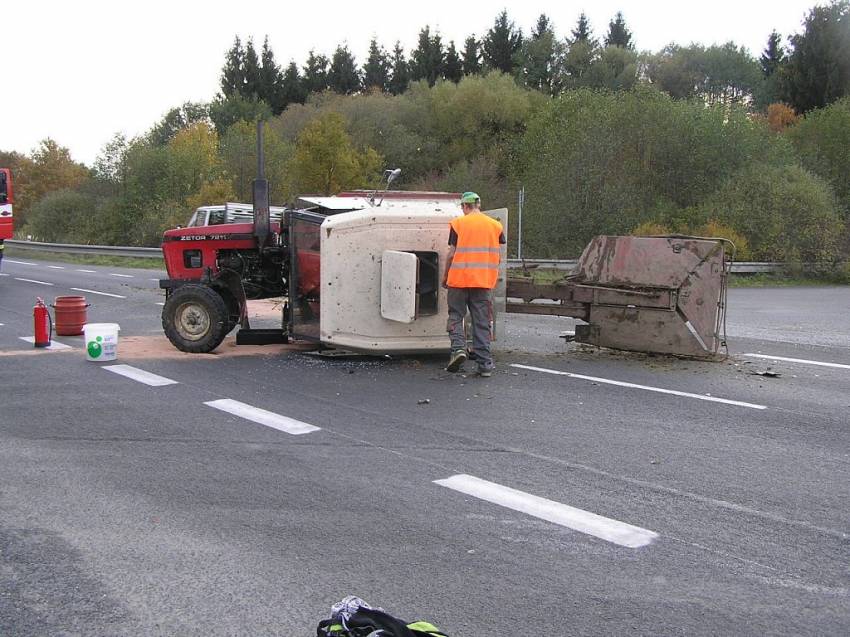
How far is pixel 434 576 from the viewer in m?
3.67

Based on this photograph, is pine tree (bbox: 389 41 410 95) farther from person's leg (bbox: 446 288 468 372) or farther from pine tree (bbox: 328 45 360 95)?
person's leg (bbox: 446 288 468 372)

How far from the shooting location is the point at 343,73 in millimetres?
77062

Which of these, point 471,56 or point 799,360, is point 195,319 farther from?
point 471,56

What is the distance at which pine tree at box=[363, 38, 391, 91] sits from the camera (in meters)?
77.9

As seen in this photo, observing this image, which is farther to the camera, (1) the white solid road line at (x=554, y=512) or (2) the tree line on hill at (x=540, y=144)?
(2) the tree line on hill at (x=540, y=144)

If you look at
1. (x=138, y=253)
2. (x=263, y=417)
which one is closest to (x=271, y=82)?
(x=138, y=253)

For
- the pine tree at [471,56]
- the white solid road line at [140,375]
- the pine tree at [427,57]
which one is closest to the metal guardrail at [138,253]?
the white solid road line at [140,375]

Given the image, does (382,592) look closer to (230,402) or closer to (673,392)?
(230,402)

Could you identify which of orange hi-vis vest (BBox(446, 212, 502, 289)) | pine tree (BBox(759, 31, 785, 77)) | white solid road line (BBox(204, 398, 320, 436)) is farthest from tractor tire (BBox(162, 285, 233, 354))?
pine tree (BBox(759, 31, 785, 77))

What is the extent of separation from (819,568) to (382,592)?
6.46ft

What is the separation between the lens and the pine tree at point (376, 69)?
256 ft

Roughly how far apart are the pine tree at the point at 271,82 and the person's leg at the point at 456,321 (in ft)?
237

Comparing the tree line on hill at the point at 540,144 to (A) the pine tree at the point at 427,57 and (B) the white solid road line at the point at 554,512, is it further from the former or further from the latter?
(B) the white solid road line at the point at 554,512

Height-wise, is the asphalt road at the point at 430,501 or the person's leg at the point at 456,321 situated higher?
the person's leg at the point at 456,321
